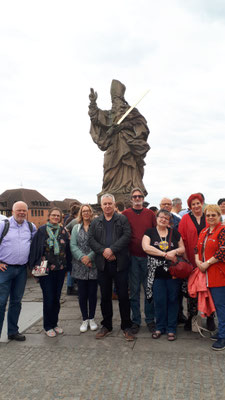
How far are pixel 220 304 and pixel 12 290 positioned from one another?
8.94 feet

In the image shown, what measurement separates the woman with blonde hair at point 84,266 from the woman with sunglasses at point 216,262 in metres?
1.52

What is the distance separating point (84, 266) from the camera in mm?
5199

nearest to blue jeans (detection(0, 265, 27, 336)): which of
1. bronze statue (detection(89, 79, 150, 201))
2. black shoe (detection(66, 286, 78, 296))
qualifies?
black shoe (detection(66, 286, 78, 296))

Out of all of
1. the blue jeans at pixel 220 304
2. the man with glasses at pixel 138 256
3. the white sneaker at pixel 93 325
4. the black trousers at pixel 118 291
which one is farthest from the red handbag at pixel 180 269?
the white sneaker at pixel 93 325

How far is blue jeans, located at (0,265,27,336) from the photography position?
482cm

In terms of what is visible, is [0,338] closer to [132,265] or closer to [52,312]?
[52,312]

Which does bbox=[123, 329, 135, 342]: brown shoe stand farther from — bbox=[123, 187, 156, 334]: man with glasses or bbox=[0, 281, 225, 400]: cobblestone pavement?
bbox=[123, 187, 156, 334]: man with glasses

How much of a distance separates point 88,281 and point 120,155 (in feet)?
28.3

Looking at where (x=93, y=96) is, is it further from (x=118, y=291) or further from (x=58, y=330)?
(x=58, y=330)

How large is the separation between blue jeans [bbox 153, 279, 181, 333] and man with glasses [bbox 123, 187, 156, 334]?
1.13 feet

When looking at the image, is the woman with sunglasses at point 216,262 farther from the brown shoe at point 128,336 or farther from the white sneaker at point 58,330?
the white sneaker at point 58,330

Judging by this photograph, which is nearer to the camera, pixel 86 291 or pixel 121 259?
pixel 121 259

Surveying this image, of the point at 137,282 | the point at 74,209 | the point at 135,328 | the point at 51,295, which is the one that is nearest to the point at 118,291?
the point at 137,282

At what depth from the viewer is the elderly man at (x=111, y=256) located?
490 cm
